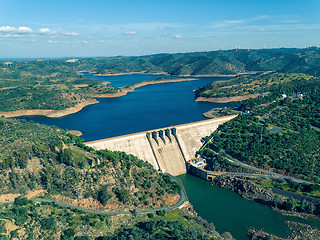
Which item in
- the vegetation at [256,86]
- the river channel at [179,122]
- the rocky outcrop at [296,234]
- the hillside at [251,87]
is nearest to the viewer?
the rocky outcrop at [296,234]

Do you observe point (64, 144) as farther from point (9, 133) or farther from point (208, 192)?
point (208, 192)

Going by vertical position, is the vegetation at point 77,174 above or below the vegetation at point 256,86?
below

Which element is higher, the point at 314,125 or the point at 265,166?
the point at 314,125

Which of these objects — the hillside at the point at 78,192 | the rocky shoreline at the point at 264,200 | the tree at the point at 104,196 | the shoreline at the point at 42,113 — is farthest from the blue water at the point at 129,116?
the rocky shoreline at the point at 264,200

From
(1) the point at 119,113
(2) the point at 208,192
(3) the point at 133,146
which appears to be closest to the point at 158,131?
(3) the point at 133,146

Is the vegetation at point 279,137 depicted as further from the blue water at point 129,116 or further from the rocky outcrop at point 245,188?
the blue water at point 129,116

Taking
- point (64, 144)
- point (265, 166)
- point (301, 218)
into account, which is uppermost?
point (64, 144)

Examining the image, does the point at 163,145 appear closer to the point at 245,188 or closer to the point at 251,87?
the point at 245,188

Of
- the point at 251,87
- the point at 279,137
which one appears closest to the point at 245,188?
the point at 279,137
